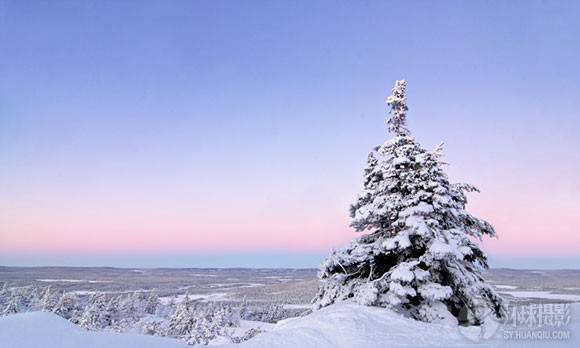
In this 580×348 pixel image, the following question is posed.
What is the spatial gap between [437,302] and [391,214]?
3.13 metres

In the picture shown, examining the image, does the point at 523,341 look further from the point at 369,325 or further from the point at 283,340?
the point at 283,340

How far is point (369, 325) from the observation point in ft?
28.9

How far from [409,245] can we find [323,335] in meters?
4.99

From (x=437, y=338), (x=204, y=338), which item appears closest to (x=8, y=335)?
(x=437, y=338)

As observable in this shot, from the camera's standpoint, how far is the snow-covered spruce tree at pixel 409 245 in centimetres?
1128

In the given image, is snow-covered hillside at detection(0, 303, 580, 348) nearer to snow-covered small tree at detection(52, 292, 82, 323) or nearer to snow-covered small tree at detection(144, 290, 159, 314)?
snow-covered small tree at detection(52, 292, 82, 323)

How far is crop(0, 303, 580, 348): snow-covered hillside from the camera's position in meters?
6.70

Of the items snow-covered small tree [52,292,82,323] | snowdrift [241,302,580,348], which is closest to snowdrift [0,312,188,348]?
snowdrift [241,302,580,348]

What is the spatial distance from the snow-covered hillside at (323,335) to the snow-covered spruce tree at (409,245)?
5.76ft

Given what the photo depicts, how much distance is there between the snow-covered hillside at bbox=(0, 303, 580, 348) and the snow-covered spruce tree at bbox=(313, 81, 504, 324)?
5.76 ft
